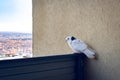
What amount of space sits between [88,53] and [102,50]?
0.23 metres

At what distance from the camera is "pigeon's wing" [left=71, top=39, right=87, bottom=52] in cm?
355

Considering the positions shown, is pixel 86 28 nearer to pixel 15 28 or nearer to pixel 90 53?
pixel 90 53

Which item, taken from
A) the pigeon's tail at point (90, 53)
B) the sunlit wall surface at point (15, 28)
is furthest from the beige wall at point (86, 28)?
the sunlit wall surface at point (15, 28)

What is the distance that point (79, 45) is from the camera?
3.56m

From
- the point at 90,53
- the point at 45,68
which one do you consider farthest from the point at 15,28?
the point at 90,53

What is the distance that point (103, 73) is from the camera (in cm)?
346

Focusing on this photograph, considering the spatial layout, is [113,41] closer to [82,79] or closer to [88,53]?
Result: [88,53]

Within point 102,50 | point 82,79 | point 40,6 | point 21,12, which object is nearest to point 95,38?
point 102,50

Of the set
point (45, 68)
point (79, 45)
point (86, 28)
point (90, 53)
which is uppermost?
point (86, 28)

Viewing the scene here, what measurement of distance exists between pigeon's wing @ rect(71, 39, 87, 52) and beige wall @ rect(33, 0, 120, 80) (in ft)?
0.42

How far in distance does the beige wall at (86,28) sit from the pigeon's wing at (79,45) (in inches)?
5.0

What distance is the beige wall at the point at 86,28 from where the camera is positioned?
331 cm

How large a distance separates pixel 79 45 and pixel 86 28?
1.05 feet

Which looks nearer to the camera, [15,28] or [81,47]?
[81,47]
